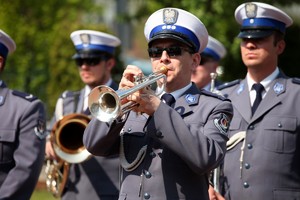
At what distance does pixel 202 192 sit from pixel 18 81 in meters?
13.1

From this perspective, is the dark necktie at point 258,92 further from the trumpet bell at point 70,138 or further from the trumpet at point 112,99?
the trumpet at point 112,99

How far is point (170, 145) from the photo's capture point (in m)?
5.70

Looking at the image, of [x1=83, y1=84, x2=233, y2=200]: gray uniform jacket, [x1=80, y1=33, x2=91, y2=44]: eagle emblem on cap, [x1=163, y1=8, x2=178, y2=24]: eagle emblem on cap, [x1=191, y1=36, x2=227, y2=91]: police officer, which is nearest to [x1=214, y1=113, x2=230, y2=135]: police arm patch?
[x1=83, y1=84, x2=233, y2=200]: gray uniform jacket

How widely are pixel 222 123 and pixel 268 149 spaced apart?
141cm

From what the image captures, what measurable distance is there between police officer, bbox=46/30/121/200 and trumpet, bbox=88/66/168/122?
309 centimetres

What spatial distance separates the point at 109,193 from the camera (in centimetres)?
881

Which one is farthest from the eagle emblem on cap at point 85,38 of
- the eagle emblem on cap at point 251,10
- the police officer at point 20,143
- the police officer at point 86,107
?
the eagle emblem on cap at point 251,10

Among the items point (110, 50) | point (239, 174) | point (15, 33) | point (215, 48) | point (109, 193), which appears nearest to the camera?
point (239, 174)

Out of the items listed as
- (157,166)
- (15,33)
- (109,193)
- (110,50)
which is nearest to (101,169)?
(109,193)

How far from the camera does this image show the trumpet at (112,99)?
5609 millimetres

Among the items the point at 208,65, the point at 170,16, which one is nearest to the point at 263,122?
the point at 170,16

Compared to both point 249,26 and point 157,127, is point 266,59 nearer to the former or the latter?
point 249,26

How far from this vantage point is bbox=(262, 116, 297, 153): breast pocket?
730 centimetres

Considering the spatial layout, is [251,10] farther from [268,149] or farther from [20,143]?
[20,143]
